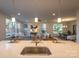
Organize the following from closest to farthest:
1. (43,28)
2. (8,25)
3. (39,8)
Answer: (43,28) < (8,25) < (39,8)

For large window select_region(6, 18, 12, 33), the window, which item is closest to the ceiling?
large window select_region(6, 18, 12, 33)

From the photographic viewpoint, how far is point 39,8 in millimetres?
4016

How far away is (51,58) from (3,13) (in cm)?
316

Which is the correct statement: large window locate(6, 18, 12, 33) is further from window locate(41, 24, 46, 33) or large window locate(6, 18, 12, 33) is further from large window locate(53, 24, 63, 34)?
large window locate(53, 24, 63, 34)

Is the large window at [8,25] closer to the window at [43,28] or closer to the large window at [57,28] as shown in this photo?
the window at [43,28]

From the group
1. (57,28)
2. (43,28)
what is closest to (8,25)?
(43,28)

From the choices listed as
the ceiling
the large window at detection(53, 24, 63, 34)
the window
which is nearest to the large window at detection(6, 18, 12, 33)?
the ceiling

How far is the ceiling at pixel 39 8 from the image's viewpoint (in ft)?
12.3

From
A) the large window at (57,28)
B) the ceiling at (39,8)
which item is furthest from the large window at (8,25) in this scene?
the large window at (57,28)

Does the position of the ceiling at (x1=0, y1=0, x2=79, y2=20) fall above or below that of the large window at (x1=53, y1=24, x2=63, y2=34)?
above

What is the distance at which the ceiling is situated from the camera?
376 cm

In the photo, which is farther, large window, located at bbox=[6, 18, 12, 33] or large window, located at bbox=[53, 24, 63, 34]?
large window, located at bbox=[53, 24, 63, 34]

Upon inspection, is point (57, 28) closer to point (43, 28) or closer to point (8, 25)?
point (43, 28)

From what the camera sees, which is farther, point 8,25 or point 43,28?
point 8,25
